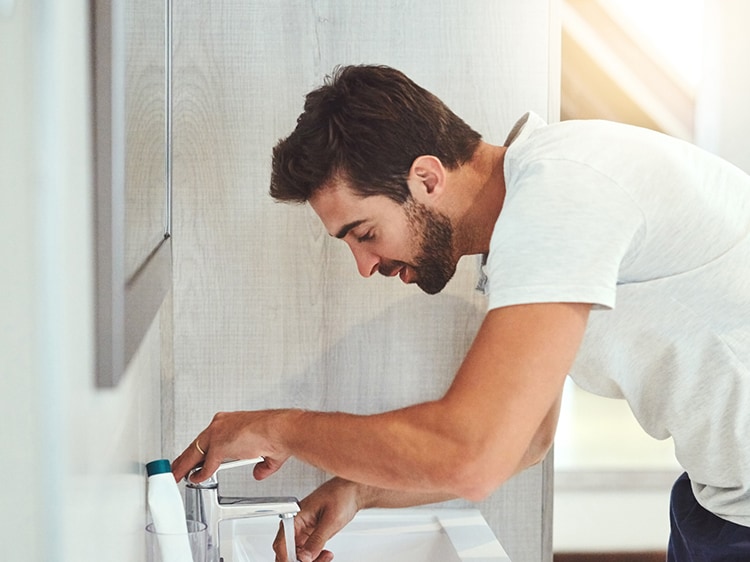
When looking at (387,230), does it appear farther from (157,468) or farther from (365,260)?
(157,468)

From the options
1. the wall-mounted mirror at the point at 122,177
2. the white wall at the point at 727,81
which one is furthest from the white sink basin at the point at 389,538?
the white wall at the point at 727,81

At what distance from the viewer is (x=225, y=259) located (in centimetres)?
143

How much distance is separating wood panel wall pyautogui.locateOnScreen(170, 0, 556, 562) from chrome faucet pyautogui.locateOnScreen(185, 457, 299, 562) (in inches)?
19.6

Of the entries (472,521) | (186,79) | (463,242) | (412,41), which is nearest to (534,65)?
(412,41)

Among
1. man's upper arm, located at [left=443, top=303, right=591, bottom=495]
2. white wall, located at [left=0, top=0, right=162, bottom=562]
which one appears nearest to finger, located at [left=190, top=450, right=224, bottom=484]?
man's upper arm, located at [left=443, top=303, right=591, bottom=495]

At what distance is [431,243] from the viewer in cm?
122

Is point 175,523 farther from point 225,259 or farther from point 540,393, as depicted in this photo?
point 225,259

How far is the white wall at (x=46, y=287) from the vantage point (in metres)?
0.35

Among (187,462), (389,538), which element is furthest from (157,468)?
(389,538)

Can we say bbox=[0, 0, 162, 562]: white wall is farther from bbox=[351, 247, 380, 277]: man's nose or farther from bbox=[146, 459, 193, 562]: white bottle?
bbox=[351, 247, 380, 277]: man's nose

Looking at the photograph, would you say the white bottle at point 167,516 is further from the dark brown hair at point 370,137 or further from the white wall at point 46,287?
the dark brown hair at point 370,137

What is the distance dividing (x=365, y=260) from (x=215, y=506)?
46 cm

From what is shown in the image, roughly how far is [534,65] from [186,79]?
537 mm

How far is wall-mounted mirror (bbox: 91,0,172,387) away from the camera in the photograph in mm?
526
